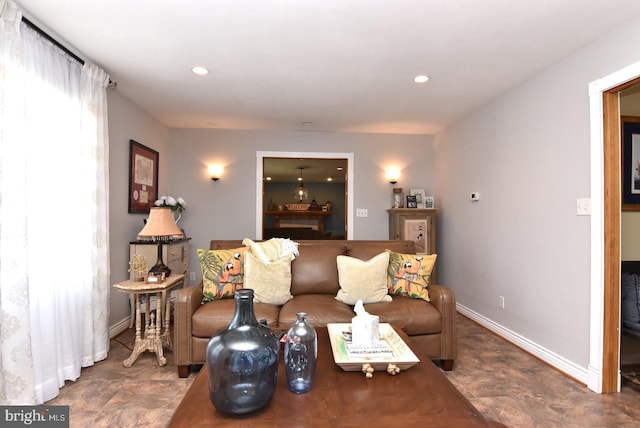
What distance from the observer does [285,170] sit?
29.7 feet

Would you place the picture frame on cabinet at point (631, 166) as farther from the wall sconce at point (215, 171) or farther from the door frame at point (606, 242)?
the wall sconce at point (215, 171)

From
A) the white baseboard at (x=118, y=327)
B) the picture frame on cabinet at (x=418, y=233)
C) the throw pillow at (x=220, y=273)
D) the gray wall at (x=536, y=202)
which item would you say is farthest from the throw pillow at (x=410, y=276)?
the white baseboard at (x=118, y=327)

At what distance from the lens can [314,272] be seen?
3.08 meters

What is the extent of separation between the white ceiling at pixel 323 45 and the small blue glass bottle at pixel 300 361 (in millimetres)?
1876

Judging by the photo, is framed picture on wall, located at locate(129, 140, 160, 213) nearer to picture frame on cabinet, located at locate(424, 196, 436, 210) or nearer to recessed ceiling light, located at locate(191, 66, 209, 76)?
recessed ceiling light, located at locate(191, 66, 209, 76)

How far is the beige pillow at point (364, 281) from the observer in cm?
279

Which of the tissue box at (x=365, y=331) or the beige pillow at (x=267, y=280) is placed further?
the beige pillow at (x=267, y=280)

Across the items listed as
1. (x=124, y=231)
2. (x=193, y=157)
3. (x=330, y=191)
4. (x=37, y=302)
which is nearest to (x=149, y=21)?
(x=37, y=302)

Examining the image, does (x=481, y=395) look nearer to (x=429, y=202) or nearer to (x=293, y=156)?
(x=429, y=202)

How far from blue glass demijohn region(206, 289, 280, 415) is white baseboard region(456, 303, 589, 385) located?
99.1 inches

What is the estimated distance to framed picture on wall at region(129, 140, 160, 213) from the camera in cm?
379

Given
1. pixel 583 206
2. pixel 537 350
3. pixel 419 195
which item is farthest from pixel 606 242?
pixel 419 195

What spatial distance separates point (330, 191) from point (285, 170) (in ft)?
7.83

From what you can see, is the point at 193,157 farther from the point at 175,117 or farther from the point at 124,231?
the point at 124,231
